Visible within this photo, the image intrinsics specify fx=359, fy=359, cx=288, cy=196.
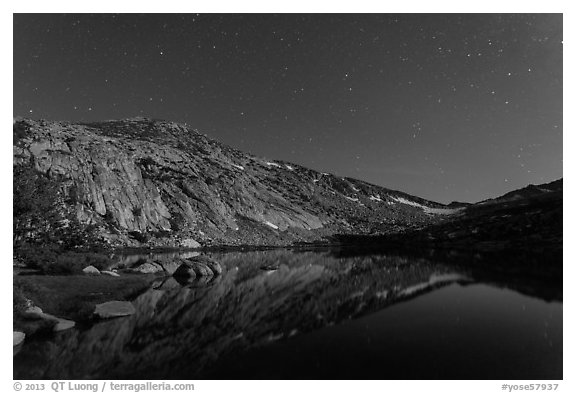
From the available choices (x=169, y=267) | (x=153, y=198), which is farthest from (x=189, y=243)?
(x=169, y=267)

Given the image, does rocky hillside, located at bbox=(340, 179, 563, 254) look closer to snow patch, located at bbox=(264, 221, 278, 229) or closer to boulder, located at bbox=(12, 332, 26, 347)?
snow patch, located at bbox=(264, 221, 278, 229)

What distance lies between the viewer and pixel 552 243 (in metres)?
75.2

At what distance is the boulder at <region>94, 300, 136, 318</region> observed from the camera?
2370 centimetres

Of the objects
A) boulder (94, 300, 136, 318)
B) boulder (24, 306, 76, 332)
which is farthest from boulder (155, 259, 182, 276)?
boulder (24, 306, 76, 332)

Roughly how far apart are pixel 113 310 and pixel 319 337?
14147 millimetres

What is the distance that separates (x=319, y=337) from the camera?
2073 cm

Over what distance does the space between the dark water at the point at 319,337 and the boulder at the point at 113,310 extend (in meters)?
0.99

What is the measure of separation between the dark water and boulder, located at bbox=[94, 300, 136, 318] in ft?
3.26

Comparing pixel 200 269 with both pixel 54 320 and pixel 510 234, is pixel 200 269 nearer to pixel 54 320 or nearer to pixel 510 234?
pixel 54 320

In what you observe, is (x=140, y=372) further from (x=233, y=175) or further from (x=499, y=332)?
(x=233, y=175)

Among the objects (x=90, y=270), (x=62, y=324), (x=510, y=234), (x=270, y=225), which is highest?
(x=270, y=225)

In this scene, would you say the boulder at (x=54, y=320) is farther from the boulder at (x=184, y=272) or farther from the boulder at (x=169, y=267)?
the boulder at (x=169, y=267)
